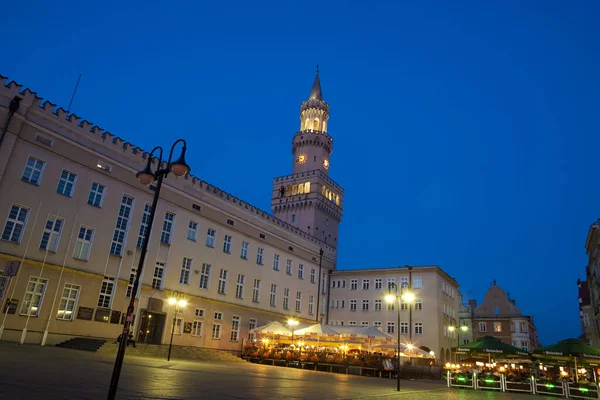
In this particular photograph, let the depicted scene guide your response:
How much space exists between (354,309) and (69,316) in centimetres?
3705

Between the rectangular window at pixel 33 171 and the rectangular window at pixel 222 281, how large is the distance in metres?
18.6

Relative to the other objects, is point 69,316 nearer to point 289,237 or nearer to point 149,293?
point 149,293

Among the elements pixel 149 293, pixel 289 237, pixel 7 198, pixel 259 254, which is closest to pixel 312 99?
pixel 289 237

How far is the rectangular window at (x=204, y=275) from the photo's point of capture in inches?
1583

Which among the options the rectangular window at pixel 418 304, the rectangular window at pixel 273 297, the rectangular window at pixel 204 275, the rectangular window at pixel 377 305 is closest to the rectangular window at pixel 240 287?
the rectangular window at pixel 204 275

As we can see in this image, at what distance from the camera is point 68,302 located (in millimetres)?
29641

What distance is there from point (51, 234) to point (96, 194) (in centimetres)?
455

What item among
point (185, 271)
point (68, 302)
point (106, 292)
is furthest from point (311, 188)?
point (68, 302)

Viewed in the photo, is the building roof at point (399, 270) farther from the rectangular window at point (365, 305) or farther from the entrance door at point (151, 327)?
the entrance door at point (151, 327)

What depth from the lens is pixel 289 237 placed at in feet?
173

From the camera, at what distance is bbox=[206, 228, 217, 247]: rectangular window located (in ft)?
136

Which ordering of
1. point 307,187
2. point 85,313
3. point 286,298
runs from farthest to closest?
point 307,187 < point 286,298 < point 85,313

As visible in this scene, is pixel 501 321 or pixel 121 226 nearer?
pixel 121 226

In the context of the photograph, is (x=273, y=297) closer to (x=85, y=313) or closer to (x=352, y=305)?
(x=352, y=305)
